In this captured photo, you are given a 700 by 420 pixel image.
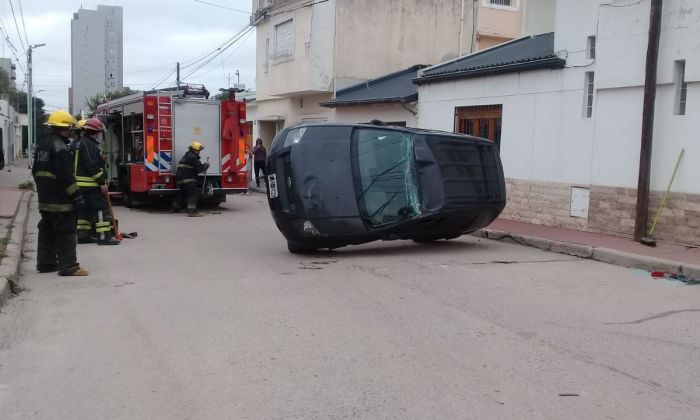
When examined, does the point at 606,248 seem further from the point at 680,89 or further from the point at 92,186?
the point at 92,186

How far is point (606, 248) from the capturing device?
10289 millimetres

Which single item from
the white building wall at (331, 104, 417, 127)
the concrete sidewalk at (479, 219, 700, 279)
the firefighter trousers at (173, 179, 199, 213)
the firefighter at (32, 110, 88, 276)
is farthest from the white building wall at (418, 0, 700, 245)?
the firefighter at (32, 110, 88, 276)

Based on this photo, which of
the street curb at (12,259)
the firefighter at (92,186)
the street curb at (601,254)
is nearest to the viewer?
the street curb at (12,259)

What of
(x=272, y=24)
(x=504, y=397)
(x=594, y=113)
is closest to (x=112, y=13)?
(x=272, y=24)

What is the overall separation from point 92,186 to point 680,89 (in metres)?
9.43

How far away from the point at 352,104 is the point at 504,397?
17.5 metres

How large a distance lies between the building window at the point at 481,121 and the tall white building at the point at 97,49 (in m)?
32.6

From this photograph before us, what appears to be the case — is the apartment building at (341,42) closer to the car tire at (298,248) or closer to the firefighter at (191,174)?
the firefighter at (191,174)

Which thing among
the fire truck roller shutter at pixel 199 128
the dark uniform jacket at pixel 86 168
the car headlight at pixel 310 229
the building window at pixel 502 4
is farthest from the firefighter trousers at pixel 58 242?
the building window at pixel 502 4

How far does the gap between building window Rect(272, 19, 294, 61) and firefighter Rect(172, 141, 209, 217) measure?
31.3 ft

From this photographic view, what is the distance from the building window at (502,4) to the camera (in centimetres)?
2561

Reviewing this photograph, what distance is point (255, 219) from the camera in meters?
15.1

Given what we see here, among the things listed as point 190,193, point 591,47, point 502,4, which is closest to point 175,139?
point 190,193

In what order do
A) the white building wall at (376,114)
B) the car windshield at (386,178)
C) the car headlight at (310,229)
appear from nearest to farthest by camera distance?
the car headlight at (310,229)
the car windshield at (386,178)
the white building wall at (376,114)
